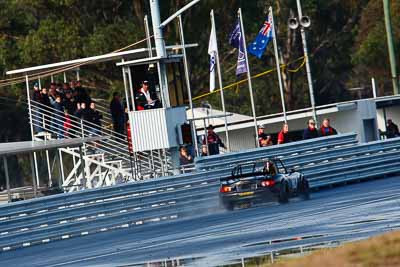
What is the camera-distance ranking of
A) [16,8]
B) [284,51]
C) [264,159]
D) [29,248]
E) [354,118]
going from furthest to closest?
[284,51] → [16,8] → [354,118] → [264,159] → [29,248]

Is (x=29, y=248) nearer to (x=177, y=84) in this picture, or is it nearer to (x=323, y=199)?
(x=323, y=199)

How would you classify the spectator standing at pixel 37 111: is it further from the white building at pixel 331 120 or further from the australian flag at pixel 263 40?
the white building at pixel 331 120

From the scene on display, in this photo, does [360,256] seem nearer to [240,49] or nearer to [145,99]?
[145,99]

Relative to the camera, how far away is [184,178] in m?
30.2

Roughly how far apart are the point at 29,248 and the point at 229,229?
16.5 ft

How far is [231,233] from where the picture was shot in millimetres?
22219

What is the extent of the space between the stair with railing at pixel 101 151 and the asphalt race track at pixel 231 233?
7090 mm

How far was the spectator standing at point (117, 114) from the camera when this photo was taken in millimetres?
36784

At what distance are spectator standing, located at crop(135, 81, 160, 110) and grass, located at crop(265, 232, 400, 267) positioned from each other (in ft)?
65.3

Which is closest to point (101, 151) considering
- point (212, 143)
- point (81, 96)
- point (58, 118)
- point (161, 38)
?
point (58, 118)

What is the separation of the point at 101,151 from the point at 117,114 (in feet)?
5.06

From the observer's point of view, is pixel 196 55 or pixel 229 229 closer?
pixel 229 229

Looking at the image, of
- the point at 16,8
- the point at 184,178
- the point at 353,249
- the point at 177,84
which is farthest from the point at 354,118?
the point at 353,249

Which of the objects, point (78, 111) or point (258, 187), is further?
point (78, 111)
